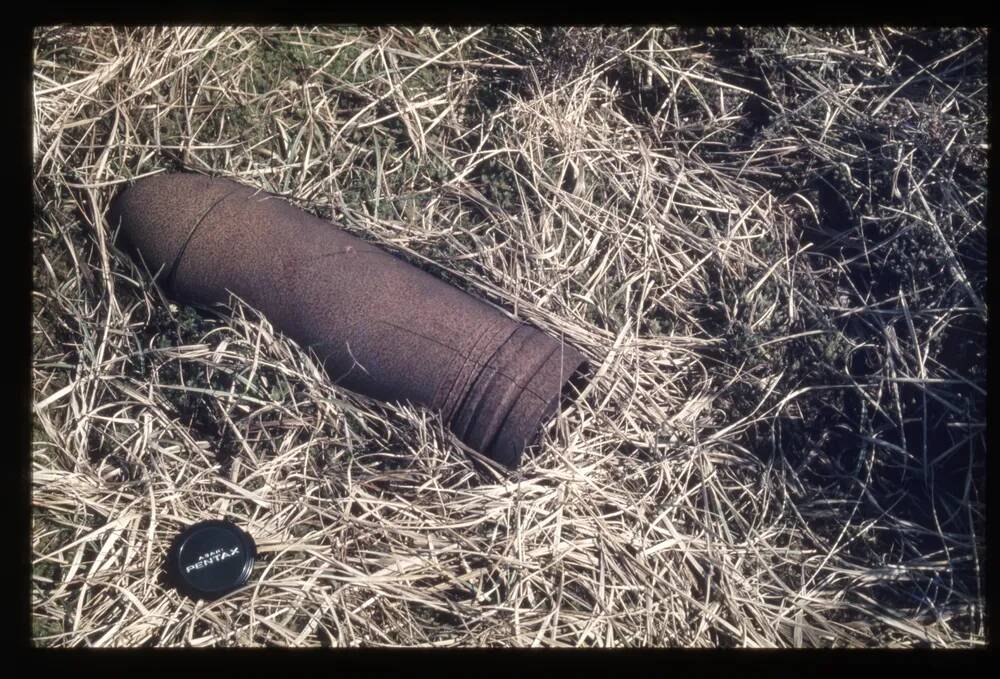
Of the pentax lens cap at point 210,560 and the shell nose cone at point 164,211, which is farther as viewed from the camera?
the shell nose cone at point 164,211

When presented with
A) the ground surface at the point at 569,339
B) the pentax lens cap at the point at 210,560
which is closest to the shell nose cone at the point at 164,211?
the ground surface at the point at 569,339

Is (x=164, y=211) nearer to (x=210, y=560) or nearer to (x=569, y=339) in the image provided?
(x=210, y=560)

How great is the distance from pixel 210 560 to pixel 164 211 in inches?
49.7

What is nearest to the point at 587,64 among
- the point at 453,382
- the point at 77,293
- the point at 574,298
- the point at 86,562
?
the point at 574,298

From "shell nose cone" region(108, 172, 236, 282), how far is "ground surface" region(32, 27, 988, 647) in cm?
11

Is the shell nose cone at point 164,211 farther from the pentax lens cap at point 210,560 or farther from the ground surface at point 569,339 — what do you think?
the pentax lens cap at point 210,560

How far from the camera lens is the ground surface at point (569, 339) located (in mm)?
2520

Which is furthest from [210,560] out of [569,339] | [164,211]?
[569,339]

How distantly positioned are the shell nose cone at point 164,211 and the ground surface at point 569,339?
0.38 feet

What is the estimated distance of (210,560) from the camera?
97.2 inches

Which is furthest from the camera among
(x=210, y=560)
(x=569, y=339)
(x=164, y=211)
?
(x=569, y=339)

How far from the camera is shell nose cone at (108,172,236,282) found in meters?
2.59

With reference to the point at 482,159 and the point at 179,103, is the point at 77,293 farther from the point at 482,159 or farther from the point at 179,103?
the point at 482,159

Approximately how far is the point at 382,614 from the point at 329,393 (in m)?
0.81
